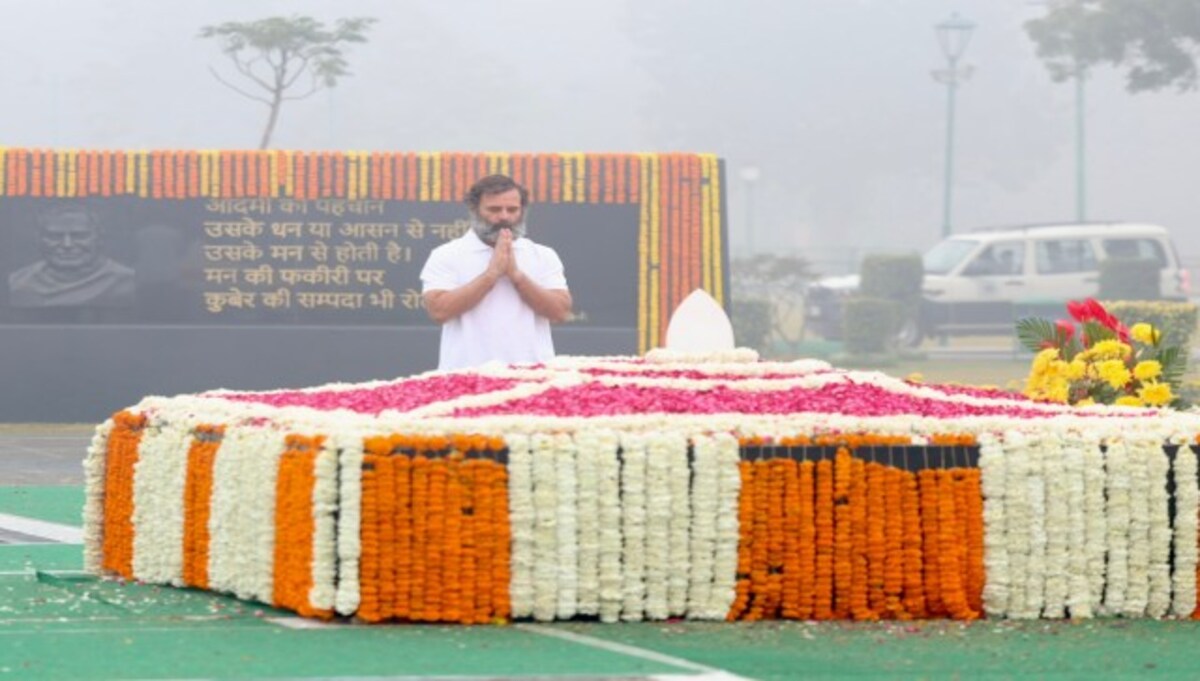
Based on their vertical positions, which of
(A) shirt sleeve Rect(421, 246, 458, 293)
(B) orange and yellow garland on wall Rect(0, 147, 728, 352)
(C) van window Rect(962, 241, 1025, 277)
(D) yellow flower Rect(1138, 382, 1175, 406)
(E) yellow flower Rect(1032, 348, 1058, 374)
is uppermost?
(C) van window Rect(962, 241, 1025, 277)

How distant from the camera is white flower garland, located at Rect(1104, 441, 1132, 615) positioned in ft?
33.1

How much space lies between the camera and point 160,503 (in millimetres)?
10969

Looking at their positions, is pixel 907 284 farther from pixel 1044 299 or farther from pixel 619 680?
pixel 619 680

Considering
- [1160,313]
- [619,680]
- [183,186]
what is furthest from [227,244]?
[619,680]

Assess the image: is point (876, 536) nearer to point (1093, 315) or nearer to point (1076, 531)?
point (1076, 531)

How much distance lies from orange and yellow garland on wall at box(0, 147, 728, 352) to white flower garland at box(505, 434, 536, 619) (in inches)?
585

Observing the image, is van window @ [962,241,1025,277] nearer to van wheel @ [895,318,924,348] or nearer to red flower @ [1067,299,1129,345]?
van wheel @ [895,318,924,348]

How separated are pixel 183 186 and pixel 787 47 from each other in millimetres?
129767

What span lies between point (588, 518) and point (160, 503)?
6.97 feet

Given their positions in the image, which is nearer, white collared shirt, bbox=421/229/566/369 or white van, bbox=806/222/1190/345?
white collared shirt, bbox=421/229/566/369

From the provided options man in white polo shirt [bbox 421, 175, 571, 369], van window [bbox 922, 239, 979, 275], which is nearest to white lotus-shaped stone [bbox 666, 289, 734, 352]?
man in white polo shirt [bbox 421, 175, 571, 369]

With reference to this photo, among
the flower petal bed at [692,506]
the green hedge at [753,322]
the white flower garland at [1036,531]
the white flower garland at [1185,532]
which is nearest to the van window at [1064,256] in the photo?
the green hedge at [753,322]

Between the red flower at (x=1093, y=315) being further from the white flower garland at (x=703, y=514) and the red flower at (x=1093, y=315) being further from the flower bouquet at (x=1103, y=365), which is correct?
the white flower garland at (x=703, y=514)

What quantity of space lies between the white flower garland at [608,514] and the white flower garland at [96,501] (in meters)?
2.79
